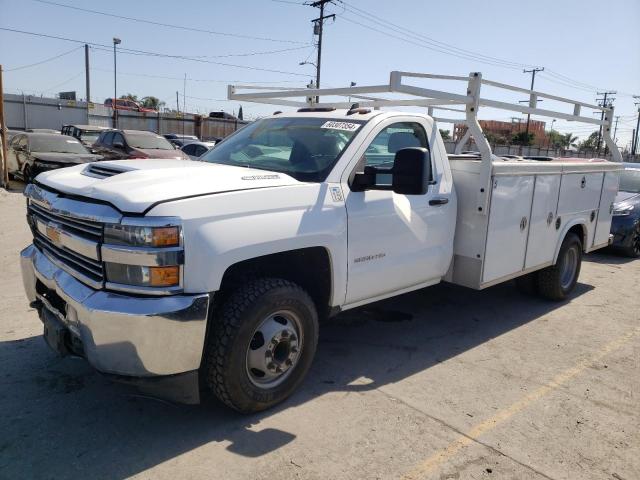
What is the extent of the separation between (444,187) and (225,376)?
8.23ft

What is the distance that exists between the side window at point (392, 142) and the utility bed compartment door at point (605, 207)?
3.50 metres

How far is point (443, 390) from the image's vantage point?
3.89m

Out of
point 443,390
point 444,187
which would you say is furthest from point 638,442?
point 444,187

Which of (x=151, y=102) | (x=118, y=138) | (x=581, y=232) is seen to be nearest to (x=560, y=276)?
(x=581, y=232)

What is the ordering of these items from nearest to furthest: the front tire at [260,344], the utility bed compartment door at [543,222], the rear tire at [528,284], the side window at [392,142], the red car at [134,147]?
the front tire at [260,344], the side window at [392,142], the utility bed compartment door at [543,222], the rear tire at [528,284], the red car at [134,147]

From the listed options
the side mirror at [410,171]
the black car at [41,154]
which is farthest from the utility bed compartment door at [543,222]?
the black car at [41,154]

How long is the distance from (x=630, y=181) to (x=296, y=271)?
30.6 feet

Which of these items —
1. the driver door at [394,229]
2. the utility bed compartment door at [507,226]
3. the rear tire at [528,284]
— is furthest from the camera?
the rear tire at [528,284]

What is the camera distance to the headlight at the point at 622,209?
9.23 metres

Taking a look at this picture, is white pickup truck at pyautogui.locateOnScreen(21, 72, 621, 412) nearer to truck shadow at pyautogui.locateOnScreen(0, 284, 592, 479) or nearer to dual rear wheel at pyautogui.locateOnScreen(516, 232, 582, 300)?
truck shadow at pyautogui.locateOnScreen(0, 284, 592, 479)

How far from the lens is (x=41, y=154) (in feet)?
44.7

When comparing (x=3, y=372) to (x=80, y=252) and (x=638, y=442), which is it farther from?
(x=638, y=442)

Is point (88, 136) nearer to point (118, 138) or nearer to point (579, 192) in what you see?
point (118, 138)

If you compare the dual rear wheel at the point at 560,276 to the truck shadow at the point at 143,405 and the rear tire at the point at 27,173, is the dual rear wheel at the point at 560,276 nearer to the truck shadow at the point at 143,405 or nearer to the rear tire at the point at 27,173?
the truck shadow at the point at 143,405
